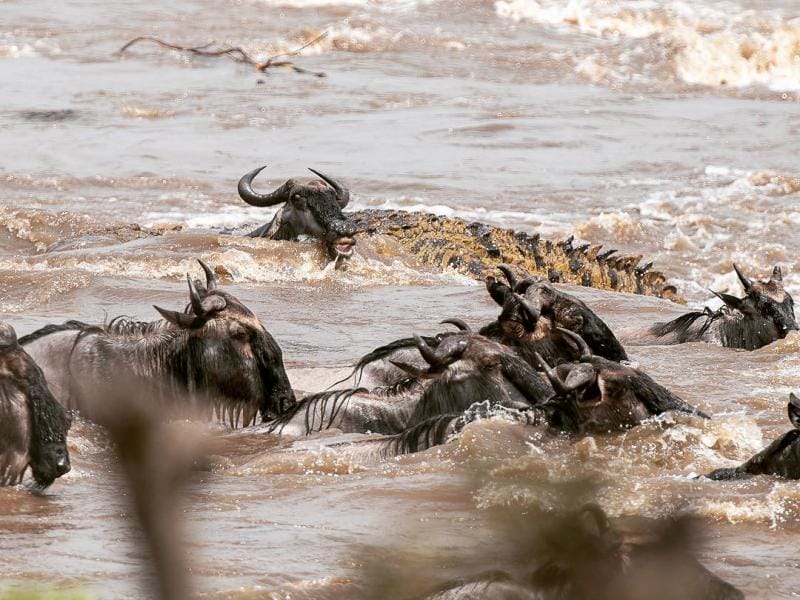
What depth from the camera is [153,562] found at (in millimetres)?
1849

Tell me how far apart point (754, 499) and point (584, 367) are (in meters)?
0.95

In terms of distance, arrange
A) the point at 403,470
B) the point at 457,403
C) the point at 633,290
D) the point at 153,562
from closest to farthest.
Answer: the point at 153,562 → the point at 403,470 → the point at 457,403 → the point at 633,290

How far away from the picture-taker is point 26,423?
5.55 metres

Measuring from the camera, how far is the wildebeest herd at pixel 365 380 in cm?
568

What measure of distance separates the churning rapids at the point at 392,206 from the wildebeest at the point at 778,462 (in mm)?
129

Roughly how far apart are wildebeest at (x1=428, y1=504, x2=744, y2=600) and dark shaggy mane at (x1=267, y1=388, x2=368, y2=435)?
3.57 m

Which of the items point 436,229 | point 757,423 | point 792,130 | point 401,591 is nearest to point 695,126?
point 792,130

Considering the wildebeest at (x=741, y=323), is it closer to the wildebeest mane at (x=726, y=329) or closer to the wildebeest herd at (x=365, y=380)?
the wildebeest mane at (x=726, y=329)

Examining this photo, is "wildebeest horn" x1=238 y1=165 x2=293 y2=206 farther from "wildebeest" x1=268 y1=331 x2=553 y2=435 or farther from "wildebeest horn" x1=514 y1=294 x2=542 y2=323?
"wildebeest" x1=268 y1=331 x2=553 y2=435

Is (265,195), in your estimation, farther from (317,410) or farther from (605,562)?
(605,562)

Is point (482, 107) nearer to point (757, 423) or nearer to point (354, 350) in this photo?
point (354, 350)

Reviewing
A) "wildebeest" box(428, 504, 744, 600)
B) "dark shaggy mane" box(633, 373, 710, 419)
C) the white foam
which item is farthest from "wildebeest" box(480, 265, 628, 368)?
the white foam

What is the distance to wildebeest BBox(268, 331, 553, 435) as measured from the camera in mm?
6637

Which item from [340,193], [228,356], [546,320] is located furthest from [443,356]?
[340,193]
